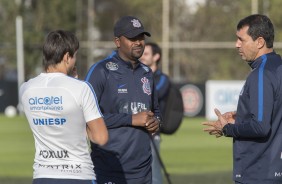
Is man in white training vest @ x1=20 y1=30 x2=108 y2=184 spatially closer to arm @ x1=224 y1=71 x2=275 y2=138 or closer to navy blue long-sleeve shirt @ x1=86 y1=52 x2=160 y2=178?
arm @ x1=224 y1=71 x2=275 y2=138

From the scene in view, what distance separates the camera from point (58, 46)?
713cm

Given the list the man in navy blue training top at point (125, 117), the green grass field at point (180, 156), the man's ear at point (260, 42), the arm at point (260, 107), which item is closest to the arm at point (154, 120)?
the man in navy blue training top at point (125, 117)

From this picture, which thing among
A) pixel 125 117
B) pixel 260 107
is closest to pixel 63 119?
pixel 125 117

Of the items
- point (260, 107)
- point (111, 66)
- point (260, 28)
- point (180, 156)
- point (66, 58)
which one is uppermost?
point (260, 28)

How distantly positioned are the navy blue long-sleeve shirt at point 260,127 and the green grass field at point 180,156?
30.2 feet

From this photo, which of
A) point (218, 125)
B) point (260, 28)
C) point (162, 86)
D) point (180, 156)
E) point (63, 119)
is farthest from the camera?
point (180, 156)

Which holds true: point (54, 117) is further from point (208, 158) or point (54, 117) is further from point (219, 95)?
point (219, 95)

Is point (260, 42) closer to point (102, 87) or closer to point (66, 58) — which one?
point (102, 87)

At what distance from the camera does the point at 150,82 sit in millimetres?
9031

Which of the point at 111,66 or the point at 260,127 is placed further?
the point at 111,66

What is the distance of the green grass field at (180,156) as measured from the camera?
59.9ft

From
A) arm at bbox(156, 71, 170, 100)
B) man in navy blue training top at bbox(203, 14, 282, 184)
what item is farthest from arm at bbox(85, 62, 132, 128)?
arm at bbox(156, 71, 170, 100)

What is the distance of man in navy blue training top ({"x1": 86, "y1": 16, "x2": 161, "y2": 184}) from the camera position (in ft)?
28.3

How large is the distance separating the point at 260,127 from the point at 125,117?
147cm
